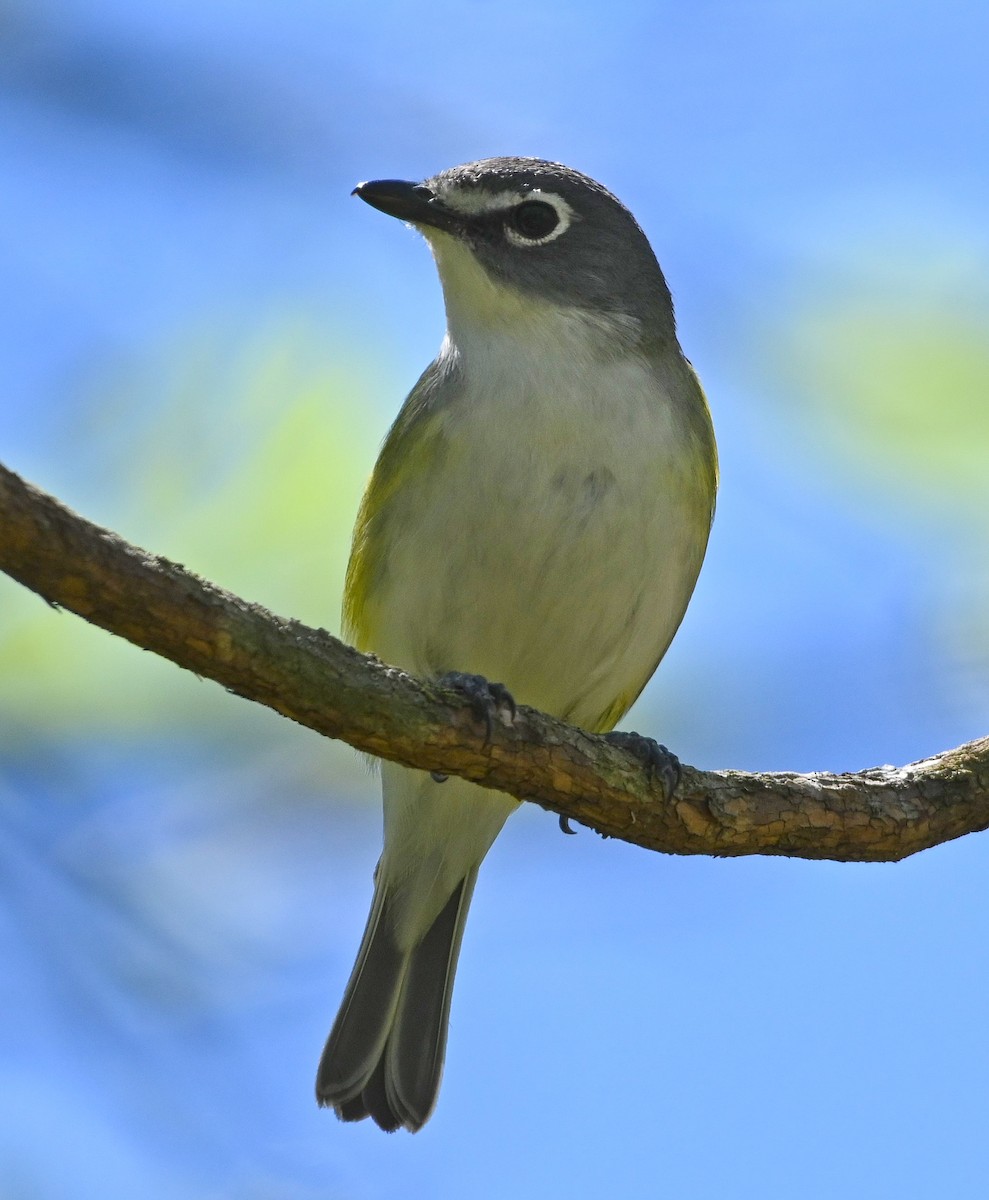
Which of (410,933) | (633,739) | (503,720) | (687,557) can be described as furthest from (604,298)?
(410,933)

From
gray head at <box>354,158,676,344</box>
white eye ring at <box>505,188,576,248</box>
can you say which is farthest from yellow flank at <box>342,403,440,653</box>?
white eye ring at <box>505,188,576,248</box>

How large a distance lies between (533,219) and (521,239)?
13cm

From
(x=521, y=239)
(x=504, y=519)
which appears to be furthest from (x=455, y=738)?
(x=521, y=239)

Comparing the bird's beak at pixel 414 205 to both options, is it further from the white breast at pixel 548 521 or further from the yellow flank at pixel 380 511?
the yellow flank at pixel 380 511

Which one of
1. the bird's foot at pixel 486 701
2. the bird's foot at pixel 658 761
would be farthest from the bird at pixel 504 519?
the bird's foot at pixel 486 701

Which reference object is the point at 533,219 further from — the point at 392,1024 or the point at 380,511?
the point at 392,1024

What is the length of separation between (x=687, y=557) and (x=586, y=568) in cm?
49

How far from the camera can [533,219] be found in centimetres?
559

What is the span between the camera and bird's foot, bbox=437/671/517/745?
12.2 ft

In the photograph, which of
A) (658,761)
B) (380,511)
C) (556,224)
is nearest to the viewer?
(658,761)

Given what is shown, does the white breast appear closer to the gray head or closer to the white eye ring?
the gray head

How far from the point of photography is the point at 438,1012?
6113 millimetres

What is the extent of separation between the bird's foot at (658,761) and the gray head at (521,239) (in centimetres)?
187

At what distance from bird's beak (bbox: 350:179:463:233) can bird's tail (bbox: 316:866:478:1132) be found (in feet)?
8.96
